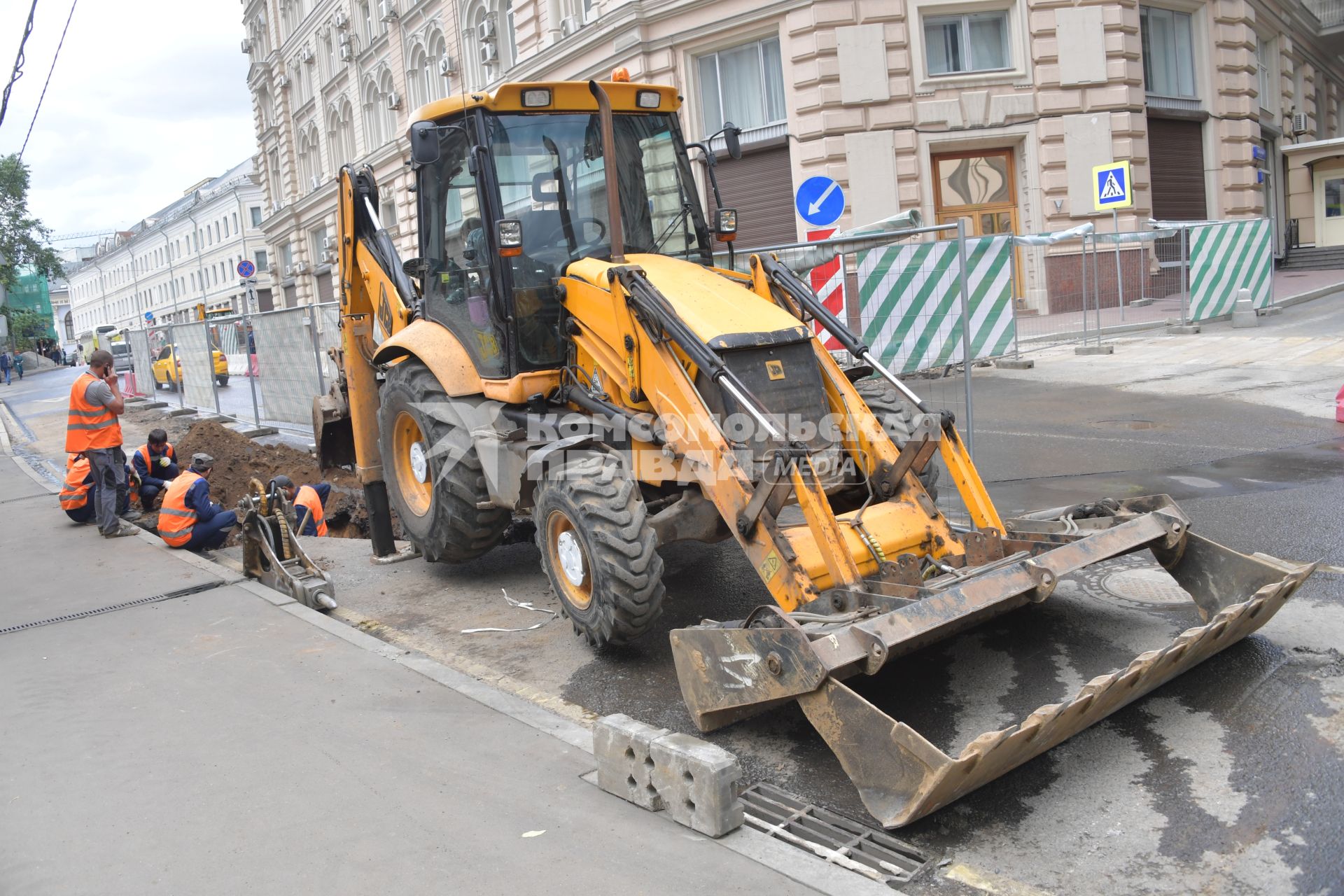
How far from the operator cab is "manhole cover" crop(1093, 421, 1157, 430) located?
20.3ft

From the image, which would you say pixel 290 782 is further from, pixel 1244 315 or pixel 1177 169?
pixel 1177 169

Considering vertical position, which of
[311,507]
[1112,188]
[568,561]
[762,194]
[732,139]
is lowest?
[311,507]

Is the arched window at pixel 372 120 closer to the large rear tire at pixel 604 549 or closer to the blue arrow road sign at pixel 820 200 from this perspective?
the blue arrow road sign at pixel 820 200

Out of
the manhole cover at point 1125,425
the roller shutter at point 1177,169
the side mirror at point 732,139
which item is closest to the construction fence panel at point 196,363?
the side mirror at point 732,139

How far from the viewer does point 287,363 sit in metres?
15.3

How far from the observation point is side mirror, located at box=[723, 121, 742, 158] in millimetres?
6672

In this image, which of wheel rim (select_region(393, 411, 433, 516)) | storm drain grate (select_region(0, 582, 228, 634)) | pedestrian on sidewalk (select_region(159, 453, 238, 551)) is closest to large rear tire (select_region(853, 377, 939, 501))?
wheel rim (select_region(393, 411, 433, 516))

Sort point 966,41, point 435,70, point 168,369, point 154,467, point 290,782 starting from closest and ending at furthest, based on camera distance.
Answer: point 290,782
point 154,467
point 966,41
point 168,369
point 435,70

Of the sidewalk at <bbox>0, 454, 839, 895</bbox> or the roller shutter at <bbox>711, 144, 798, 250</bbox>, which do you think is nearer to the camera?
the sidewalk at <bbox>0, 454, 839, 895</bbox>

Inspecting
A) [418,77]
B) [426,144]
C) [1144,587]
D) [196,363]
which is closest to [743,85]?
[196,363]

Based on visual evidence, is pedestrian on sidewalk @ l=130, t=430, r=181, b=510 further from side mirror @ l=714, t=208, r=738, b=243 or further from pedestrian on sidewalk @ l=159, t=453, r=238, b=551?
side mirror @ l=714, t=208, r=738, b=243

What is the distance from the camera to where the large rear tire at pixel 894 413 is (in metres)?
6.08

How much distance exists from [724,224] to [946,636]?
3411 millimetres

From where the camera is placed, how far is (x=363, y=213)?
8.28 meters
